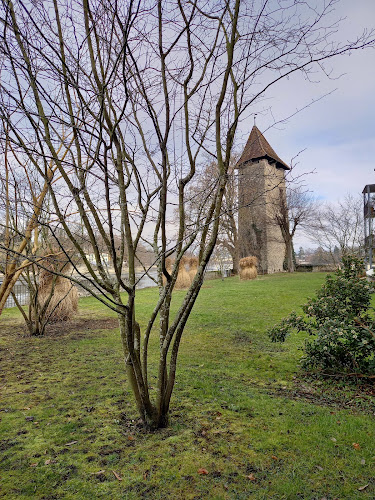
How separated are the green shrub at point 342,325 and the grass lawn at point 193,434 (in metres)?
0.22

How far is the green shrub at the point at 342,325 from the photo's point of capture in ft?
9.87

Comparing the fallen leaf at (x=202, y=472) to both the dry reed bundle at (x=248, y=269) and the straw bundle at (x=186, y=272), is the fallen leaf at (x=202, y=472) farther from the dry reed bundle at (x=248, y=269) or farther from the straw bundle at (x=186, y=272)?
the dry reed bundle at (x=248, y=269)

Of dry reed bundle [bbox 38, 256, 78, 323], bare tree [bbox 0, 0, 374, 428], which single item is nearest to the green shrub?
bare tree [bbox 0, 0, 374, 428]

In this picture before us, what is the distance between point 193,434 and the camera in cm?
219

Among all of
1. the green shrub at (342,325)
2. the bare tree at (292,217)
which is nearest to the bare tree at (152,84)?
the green shrub at (342,325)

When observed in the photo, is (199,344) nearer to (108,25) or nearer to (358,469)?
(358,469)

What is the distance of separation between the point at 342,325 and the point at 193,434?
1751 millimetres

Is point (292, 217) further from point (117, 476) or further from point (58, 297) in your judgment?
point (117, 476)

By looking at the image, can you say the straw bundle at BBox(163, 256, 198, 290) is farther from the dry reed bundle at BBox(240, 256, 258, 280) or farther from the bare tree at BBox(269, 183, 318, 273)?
the bare tree at BBox(269, 183, 318, 273)

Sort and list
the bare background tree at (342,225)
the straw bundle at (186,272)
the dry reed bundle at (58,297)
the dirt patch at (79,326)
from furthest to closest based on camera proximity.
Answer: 1. the bare background tree at (342,225)
2. the straw bundle at (186,272)
3. the dry reed bundle at (58,297)
4. the dirt patch at (79,326)

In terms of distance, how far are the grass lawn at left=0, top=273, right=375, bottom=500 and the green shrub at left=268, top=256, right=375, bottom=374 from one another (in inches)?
8.5

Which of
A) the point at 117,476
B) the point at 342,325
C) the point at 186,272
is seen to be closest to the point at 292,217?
the point at 186,272

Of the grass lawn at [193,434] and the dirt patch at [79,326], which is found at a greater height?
the dirt patch at [79,326]

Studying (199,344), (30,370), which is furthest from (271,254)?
(30,370)
